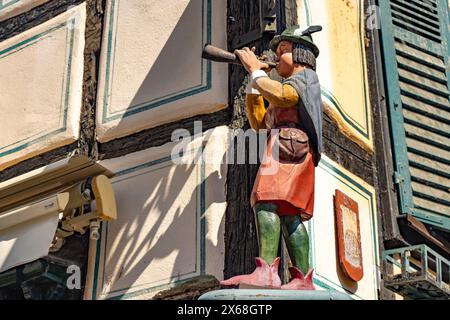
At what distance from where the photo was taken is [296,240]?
22.8 feet

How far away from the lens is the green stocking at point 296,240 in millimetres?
6926

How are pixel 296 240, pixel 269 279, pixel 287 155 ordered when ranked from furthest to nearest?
1. pixel 287 155
2. pixel 296 240
3. pixel 269 279

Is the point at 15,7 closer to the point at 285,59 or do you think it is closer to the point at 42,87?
the point at 42,87

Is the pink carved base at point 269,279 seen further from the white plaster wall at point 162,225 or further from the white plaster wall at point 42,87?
the white plaster wall at point 42,87

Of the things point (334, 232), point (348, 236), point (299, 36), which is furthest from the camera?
point (348, 236)

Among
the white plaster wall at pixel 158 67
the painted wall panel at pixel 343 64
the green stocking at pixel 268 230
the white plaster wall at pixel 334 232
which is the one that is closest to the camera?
the green stocking at pixel 268 230

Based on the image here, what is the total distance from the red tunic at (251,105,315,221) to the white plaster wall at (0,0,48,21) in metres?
3.30

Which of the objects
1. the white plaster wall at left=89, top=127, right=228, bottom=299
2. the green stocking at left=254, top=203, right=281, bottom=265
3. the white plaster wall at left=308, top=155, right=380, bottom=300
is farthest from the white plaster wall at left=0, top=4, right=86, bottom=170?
the green stocking at left=254, top=203, right=281, bottom=265

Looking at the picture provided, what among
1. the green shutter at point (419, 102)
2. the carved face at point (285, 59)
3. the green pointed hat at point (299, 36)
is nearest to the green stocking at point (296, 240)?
the carved face at point (285, 59)

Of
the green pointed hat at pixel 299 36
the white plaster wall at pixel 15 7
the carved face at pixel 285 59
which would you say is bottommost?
the carved face at pixel 285 59

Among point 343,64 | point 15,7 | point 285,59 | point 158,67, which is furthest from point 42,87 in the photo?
point 285,59

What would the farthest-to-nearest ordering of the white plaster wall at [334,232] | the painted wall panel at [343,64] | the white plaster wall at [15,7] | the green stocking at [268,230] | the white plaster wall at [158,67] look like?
the white plaster wall at [15,7]
the painted wall panel at [343,64]
the white plaster wall at [158,67]
the white plaster wall at [334,232]
the green stocking at [268,230]

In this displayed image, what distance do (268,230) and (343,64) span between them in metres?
2.29
